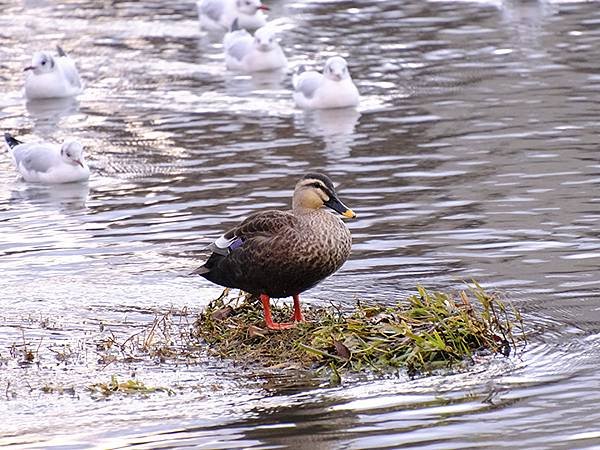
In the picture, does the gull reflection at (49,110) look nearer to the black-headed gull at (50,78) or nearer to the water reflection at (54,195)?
the black-headed gull at (50,78)

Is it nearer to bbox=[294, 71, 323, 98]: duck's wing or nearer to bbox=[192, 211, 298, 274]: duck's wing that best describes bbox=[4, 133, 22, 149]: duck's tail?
bbox=[294, 71, 323, 98]: duck's wing

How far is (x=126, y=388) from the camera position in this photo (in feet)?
26.5

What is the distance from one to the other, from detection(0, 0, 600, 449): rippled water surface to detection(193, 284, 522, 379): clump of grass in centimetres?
21

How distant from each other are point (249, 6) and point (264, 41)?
4.99 metres

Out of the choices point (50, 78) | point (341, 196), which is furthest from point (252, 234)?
point (50, 78)

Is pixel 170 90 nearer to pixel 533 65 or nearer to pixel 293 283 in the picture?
pixel 533 65

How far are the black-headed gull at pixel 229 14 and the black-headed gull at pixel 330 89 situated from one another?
6608 mm

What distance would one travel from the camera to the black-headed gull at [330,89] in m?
17.1

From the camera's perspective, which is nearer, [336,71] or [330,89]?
[336,71]

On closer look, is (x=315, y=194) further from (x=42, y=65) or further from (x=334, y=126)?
(x=42, y=65)

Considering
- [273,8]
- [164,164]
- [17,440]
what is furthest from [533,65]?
[17,440]

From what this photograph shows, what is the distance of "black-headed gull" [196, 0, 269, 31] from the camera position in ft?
78.2

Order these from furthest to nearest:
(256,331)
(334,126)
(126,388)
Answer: (334,126), (256,331), (126,388)

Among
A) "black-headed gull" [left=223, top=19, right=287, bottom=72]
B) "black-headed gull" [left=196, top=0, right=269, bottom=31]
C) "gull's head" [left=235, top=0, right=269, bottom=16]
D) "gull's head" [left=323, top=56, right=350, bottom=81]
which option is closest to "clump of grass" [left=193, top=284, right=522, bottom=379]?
"gull's head" [left=323, top=56, right=350, bottom=81]
